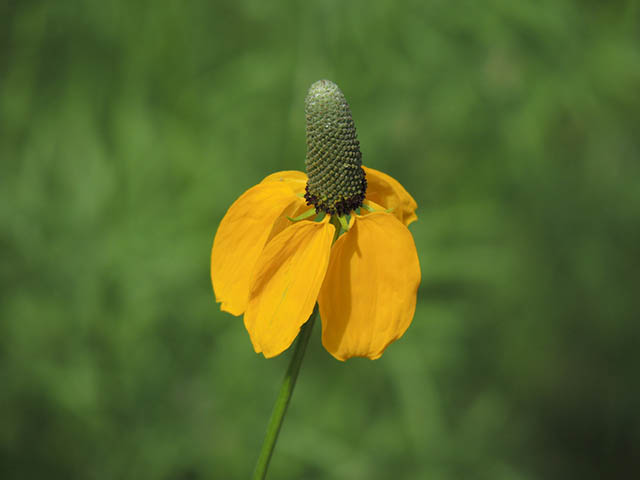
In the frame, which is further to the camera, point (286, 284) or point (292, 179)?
point (292, 179)

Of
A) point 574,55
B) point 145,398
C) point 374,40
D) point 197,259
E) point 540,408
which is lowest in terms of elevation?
point 145,398

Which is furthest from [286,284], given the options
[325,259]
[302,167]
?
[302,167]

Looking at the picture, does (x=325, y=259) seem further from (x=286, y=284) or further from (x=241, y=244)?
(x=241, y=244)

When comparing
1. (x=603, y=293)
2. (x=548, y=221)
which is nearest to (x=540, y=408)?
(x=603, y=293)

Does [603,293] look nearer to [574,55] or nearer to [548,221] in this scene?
[548,221]

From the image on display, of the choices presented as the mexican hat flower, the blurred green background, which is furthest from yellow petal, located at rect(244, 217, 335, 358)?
the blurred green background

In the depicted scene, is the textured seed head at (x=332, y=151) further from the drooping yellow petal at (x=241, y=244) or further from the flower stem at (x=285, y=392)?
the flower stem at (x=285, y=392)
